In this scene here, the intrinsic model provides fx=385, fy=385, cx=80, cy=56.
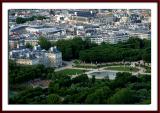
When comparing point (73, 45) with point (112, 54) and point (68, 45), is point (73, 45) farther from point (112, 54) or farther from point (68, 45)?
point (112, 54)

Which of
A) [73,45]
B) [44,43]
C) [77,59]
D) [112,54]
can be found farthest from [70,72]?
[73,45]

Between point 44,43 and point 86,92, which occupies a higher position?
point 44,43

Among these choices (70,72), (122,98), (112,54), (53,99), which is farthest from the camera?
(112,54)

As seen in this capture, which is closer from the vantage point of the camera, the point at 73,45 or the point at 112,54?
the point at 112,54

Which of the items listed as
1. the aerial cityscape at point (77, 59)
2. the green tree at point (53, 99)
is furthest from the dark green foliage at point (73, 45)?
the green tree at point (53, 99)

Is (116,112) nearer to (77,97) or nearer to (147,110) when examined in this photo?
(147,110)

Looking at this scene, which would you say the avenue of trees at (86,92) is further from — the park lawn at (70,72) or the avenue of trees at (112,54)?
the avenue of trees at (112,54)

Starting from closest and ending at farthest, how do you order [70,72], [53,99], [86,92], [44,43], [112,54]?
[53,99] → [86,92] → [70,72] → [112,54] → [44,43]

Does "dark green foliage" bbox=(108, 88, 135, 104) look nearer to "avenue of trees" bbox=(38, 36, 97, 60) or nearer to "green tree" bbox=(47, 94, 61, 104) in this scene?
"green tree" bbox=(47, 94, 61, 104)
